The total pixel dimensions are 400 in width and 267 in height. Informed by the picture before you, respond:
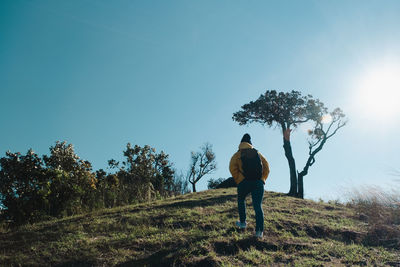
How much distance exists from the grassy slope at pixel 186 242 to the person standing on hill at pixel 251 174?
703mm

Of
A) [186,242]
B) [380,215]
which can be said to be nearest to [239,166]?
[186,242]

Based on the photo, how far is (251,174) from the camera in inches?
250

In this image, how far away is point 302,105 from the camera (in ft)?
71.2

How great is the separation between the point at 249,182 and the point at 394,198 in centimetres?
570

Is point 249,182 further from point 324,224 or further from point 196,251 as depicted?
point 324,224

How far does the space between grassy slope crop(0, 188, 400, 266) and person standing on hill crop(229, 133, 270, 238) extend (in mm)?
703

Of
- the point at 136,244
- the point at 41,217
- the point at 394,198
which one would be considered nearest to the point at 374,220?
the point at 394,198

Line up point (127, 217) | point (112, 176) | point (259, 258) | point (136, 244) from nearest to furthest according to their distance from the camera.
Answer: point (259, 258) → point (136, 244) → point (127, 217) → point (112, 176)

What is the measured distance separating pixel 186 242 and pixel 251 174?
82.8 inches

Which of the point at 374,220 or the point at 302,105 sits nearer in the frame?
the point at 374,220

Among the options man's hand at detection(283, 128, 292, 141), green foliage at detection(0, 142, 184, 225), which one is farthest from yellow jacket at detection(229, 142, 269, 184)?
man's hand at detection(283, 128, 292, 141)

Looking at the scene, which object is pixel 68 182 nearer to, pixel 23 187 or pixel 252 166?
pixel 23 187

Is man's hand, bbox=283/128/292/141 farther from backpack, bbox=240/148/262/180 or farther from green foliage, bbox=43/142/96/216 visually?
backpack, bbox=240/148/262/180

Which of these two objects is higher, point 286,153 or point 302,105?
point 302,105
